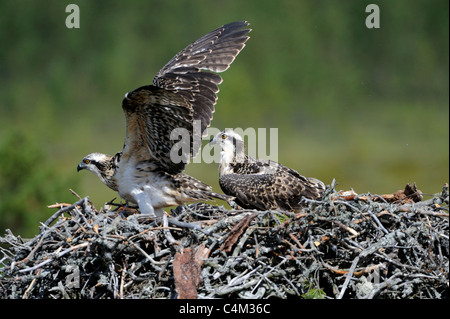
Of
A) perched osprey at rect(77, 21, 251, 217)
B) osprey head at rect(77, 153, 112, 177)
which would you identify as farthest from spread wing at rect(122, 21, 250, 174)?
osprey head at rect(77, 153, 112, 177)

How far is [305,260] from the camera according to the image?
4441 mm

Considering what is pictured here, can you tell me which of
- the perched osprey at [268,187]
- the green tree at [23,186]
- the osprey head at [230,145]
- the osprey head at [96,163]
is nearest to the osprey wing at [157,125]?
the osprey head at [96,163]

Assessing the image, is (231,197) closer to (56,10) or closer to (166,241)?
(166,241)

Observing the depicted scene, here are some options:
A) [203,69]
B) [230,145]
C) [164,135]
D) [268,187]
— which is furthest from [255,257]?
[203,69]

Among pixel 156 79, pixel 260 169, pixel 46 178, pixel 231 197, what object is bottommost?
pixel 231 197

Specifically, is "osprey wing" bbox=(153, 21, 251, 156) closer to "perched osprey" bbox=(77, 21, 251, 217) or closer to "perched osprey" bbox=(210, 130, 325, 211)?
"perched osprey" bbox=(77, 21, 251, 217)

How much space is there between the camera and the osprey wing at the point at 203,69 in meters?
6.12

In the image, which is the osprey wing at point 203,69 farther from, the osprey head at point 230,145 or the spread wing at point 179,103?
the osprey head at point 230,145

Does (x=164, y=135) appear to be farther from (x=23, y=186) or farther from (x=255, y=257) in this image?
(x=23, y=186)

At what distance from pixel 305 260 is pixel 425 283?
2.60 ft

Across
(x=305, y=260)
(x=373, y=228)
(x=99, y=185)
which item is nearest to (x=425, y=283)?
(x=373, y=228)

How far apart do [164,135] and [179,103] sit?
1.32 ft

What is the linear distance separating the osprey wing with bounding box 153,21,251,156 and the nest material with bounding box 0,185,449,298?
1.66 m

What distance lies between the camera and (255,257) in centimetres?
447
